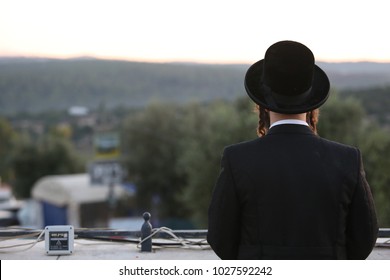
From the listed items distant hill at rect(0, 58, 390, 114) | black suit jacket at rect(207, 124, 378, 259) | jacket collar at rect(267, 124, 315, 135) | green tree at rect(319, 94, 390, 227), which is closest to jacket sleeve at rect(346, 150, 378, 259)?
black suit jacket at rect(207, 124, 378, 259)

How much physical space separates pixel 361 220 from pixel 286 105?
1.63 ft

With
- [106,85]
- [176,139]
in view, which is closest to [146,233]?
[176,139]

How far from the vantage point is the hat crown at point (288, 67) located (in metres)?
2.49

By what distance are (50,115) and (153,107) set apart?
28.5 m

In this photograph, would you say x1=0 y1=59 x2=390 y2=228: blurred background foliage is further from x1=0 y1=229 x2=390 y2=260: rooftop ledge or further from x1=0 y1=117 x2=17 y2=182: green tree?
x1=0 y1=229 x2=390 y2=260: rooftop ledge

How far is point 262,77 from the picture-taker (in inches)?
102

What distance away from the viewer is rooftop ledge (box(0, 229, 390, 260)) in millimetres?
3711

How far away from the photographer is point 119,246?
4023mm

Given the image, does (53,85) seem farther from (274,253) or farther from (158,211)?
(274,253)

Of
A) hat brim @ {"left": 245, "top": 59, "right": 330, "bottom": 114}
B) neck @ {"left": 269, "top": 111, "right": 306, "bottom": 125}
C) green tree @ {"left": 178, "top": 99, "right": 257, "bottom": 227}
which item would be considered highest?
hat brim @ {"left": 245, "top": 59, "right": 330, "bottom": 114}

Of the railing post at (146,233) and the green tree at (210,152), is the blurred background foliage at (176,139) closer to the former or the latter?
the green tree at (210,152)

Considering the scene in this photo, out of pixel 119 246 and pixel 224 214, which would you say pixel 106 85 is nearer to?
pixel 119 246

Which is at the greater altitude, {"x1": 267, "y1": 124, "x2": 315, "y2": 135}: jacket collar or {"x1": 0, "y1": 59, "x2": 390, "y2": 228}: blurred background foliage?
{"x1": 267, "y1": 124, "x2": 315, "y2": 135}: jacket collar

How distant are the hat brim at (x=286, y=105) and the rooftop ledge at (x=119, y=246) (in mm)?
1358
